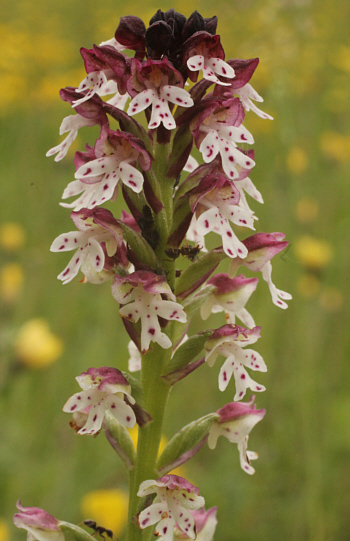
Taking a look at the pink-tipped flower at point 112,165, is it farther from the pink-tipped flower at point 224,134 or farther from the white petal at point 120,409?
the white petal at point 120,409

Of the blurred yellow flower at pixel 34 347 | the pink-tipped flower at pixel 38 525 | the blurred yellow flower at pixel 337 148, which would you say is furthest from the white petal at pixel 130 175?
the blurred yellow flower at pixel 337 148

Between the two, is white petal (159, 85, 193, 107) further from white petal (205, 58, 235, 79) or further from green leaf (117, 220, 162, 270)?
green leaf (117, 220, 162, 270)

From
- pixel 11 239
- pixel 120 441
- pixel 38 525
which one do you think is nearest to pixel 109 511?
pixel 38 525

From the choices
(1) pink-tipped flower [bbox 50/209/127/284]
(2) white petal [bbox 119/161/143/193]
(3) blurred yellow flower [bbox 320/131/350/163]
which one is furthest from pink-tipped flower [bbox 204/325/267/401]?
(3) blurred yellow flower [bbox 320/131/350/163]

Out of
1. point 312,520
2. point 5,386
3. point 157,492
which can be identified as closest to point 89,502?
point 5,386

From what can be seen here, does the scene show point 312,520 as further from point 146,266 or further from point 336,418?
point 146,266

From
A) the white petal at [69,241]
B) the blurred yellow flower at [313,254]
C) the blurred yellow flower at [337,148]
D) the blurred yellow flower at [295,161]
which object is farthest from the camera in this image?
the blurred yellow flower at [337,148]

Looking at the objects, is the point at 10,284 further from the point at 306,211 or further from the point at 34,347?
the point at 306,211
